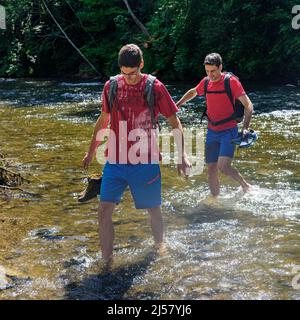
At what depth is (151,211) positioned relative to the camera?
6.18 metres

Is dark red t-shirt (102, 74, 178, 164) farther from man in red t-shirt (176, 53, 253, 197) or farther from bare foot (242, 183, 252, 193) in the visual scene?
bare foot (242, 183, 252, 193)

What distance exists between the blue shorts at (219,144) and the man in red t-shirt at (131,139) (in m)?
2.32

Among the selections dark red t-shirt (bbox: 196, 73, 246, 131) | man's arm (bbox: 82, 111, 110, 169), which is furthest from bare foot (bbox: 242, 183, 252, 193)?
man's arm (bbox: 82, 111, 110, 169)

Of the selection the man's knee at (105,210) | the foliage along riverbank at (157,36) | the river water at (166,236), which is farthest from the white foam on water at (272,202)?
the foliage along riverbank at (157,36)

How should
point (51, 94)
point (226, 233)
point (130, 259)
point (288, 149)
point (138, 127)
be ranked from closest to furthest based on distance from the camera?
point (138, 127) → point (130, 259) → point (226, 233) → point (288, 149) → point (51, 94)

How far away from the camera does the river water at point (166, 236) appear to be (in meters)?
5.48

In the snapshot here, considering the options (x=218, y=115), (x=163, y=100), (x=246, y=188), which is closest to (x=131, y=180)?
(x=163, y=100)

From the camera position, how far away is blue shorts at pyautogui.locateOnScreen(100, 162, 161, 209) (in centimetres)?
588

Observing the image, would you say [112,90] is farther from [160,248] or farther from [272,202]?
[272,202]

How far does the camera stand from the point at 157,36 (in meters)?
29.2

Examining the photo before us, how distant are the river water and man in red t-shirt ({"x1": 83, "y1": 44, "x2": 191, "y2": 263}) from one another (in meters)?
0.58

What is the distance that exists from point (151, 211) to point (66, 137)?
25.5ft
